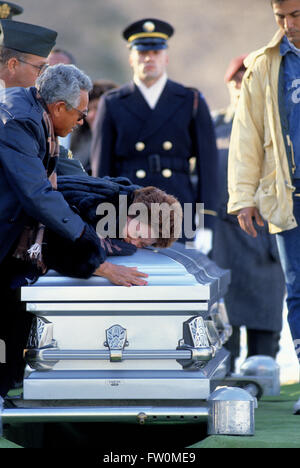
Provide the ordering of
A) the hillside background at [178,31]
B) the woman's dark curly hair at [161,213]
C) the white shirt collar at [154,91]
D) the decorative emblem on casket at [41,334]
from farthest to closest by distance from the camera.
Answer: the hillside background at [178,31]
the white shirt collar at [154,91]
the woman's dark curly hair at [161,213]
the decorative emblem on casket at [41,334]

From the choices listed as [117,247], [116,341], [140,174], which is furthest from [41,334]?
[140,174]

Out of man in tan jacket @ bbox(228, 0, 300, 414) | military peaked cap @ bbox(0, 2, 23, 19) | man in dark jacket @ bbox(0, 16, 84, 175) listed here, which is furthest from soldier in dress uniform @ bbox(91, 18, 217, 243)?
man in dark jacket @ bbox(0, 16, 84, 175)

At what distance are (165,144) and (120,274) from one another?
238 centimetres

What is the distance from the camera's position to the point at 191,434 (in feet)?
14.4

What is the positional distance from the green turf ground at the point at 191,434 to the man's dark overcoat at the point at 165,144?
152cm

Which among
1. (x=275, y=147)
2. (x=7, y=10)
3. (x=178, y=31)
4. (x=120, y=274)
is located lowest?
(x=120, y=274)

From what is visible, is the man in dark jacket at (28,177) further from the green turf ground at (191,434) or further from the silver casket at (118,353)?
the green turf ground at (191,434)

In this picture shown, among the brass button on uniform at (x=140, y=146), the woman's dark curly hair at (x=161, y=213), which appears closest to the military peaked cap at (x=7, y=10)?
the brass button on uniform at (x=140, y=146)

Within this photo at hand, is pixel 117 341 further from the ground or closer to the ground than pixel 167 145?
closer to the ground

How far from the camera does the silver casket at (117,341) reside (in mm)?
3840

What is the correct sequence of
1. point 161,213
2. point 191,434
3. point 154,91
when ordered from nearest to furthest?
1. point 161,213
2. point 191,434
3. point 154,91

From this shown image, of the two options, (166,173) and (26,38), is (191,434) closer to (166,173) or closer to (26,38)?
(26,38)

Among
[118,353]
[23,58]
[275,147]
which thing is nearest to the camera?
[118,353]

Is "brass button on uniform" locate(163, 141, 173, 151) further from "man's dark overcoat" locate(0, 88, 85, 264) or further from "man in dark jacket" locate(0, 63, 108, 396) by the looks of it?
"man's dark overcoat" locate(0, 88, 85, 264)
